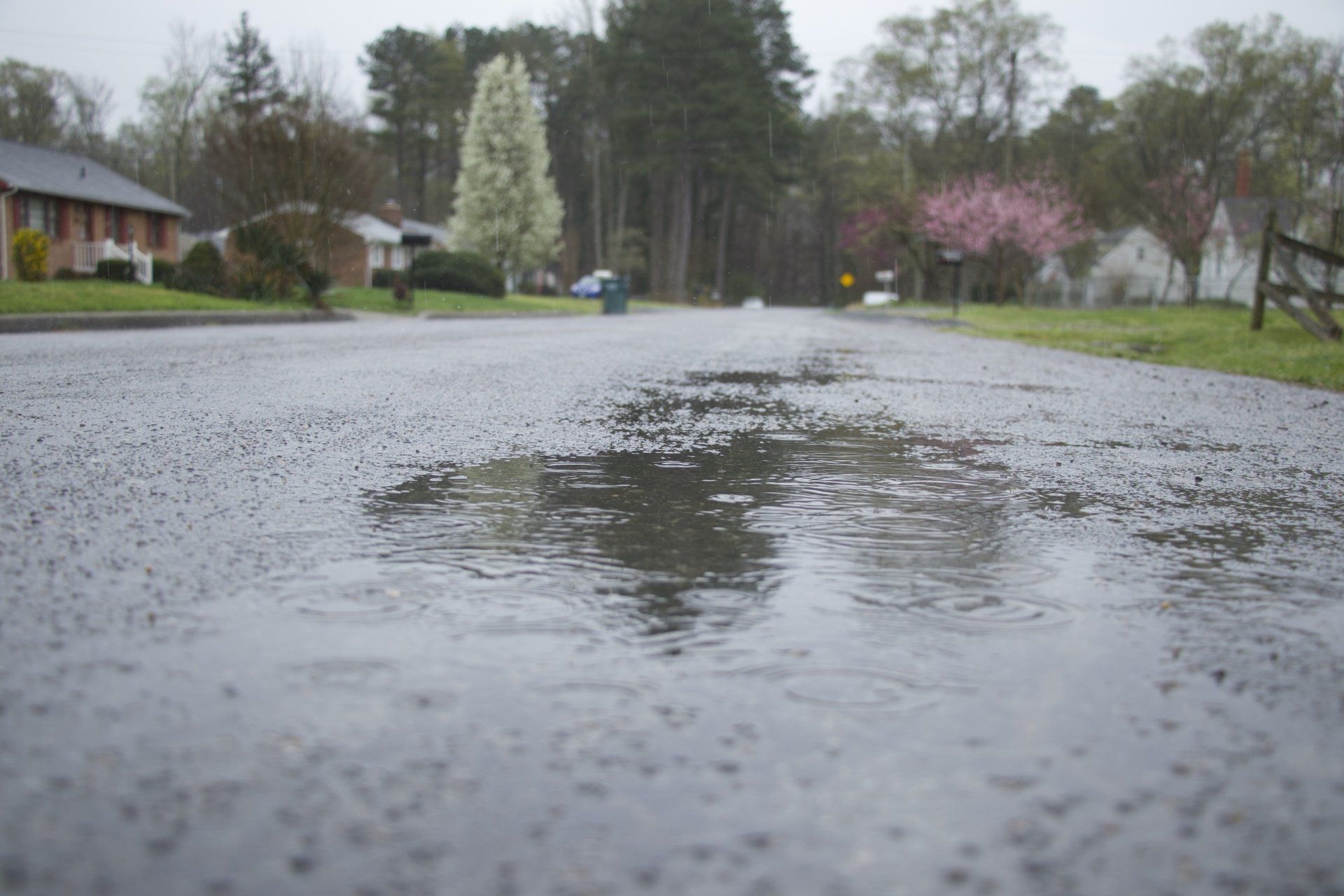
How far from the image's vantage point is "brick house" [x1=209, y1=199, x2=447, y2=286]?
2978cm

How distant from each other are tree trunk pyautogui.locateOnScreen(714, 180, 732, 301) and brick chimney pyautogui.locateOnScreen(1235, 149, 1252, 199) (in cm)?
3388

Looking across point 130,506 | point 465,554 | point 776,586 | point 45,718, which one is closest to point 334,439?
point 130,506

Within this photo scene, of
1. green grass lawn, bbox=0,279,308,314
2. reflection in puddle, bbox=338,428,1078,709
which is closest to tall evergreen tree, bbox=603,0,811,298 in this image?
green grass lawn, bbox=0,279,308,314

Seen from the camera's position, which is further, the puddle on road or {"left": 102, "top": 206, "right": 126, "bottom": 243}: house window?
{"left": 102, "top": 206, "right": 126, "bottom": 243}: house window

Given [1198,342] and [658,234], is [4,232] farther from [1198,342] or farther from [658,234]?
[658,234]

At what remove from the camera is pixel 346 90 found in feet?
174

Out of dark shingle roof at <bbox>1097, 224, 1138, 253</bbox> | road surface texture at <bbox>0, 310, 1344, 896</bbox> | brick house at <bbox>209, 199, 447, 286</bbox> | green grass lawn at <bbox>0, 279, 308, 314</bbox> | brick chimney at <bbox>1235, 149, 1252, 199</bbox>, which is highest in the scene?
brick chimney at <bbox>1235, 149, 1252, 199</bbox>

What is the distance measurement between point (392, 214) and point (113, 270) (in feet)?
122

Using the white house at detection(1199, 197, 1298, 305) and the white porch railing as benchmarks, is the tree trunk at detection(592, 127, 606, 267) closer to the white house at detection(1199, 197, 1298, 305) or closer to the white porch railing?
the white house at detection(1199, 197, 1298, 305)

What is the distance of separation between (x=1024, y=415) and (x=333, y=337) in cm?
1171

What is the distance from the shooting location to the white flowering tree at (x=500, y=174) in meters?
55.2

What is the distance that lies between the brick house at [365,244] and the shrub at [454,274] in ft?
2.68

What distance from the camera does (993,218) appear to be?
5538 cm

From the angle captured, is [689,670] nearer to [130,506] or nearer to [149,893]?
[149,893]
